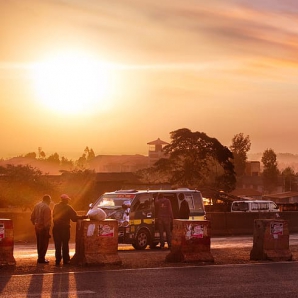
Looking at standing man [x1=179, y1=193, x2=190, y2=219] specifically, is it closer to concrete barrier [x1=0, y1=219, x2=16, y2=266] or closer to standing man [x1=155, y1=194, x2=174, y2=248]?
standing man [x1=155, y1=194, x2=174, y2=248]

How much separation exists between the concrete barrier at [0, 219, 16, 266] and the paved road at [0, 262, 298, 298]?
167 cm

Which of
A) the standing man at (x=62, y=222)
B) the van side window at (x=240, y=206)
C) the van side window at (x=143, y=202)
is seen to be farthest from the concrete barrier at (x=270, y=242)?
the van side window at (x=240, y=206)

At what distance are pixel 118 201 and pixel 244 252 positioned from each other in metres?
5.12

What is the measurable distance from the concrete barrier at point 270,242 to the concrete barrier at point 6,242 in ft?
21.6

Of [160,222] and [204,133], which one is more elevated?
[204,133]

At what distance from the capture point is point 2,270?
19.0 metres

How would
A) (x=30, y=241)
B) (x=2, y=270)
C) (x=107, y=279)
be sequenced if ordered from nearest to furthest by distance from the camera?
(x=107, y=279) → (x=2, y=270) → (x=30, y=241)

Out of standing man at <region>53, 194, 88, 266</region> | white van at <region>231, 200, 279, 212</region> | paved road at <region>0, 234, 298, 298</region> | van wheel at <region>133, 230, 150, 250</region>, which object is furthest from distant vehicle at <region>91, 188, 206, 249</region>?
white van at <region>231, 200, 279, 212</region>

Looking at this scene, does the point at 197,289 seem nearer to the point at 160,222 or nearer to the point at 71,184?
the point at 160,222

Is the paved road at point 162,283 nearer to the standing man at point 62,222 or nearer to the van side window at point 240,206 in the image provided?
the standing man at point 62,222

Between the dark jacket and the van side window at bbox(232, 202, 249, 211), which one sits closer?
the dark jacket

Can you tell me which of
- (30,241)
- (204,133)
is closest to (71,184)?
(204,133)

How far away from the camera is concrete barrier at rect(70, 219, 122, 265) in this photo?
20281 mm

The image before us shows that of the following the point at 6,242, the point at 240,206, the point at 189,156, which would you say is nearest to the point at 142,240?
the point at 6,242
